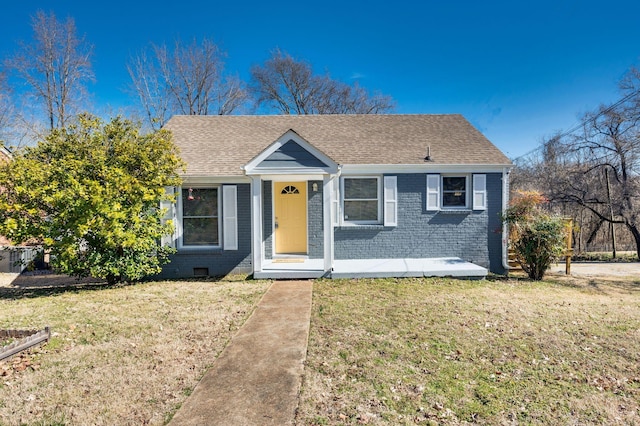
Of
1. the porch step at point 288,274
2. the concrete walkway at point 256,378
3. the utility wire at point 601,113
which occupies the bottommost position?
the concrete walkway at point 256,378

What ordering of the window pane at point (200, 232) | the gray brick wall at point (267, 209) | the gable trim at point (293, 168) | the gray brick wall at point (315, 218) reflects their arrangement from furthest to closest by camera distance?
the gray brick wall at point (315, 218), the gray brick wall at point (267, 209), the window pane at point (200, 232), the gable trim at point (293, 168)

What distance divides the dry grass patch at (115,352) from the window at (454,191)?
634 cm

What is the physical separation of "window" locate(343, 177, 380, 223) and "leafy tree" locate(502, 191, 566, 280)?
3.92 m

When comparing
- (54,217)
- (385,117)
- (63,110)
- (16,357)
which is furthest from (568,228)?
(63,110)

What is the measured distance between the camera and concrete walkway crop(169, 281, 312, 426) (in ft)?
9.85

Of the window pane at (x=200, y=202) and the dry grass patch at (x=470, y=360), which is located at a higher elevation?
the window pane at (x=200, y=202)

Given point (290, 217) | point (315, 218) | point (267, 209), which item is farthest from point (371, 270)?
point (267, 209)

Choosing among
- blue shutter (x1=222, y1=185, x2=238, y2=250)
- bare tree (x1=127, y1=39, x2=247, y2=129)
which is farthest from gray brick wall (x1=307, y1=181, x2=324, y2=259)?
bare tree (x1=127, y1=39, x2=247, y2=129)

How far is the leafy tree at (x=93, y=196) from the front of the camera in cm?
726

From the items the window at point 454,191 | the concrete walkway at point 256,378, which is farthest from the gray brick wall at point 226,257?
the window at point 454,191

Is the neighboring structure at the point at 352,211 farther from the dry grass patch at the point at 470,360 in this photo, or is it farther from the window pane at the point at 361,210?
the dry grass patch at the point at 470,360

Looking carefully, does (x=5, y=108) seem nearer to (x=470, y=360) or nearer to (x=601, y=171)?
(x=470, y=360)

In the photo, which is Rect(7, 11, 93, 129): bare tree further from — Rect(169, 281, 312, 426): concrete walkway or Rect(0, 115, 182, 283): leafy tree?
Rect(169, 281, 312, 426): concrete walkway

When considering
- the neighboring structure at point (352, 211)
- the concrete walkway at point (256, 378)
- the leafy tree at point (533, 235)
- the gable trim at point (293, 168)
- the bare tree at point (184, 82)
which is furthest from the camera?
the bare tree at point (184, 82)
